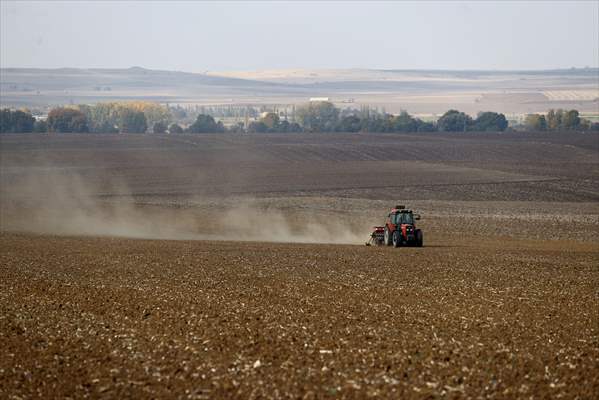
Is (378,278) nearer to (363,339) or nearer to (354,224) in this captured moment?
(363,339)

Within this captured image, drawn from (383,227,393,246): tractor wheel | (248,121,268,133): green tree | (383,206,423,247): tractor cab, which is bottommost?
(248,121,268,133): green tree

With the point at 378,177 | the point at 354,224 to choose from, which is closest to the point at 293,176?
A: the point at 378,177

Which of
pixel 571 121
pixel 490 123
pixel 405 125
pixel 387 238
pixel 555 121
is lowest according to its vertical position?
pixel 387 238

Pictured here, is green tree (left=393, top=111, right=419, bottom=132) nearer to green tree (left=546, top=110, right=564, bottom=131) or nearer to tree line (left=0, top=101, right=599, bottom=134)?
tree line (left=0, top=101, right=599, bottom=134)

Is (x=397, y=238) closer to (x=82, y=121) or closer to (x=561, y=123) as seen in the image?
(x=82, y=121)

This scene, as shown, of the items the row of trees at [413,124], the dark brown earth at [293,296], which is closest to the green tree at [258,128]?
the row of trees at [413,124]

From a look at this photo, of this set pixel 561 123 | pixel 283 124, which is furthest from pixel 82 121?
pixel 561 123

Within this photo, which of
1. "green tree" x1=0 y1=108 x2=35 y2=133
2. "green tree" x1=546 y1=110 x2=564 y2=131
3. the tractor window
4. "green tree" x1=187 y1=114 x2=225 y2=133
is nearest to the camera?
the tractor window

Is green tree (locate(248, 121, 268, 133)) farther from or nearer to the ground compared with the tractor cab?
nearer to the ground

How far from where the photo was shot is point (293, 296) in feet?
66.4

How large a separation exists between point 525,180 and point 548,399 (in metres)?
58.1

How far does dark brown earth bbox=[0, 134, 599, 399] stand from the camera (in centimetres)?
1320

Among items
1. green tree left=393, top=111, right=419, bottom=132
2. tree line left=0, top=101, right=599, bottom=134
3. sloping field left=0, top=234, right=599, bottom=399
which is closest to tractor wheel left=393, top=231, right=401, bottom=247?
sloping field left=0, top=234, right=599, bottom=399

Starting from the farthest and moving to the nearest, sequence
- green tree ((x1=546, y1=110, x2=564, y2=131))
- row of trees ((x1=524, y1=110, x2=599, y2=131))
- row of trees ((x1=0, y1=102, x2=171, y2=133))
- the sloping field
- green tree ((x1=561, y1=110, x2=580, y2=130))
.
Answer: green tree ((x1=546, y1=110, x2=564, y2=131)) → green tree ((x1=561, y1=110, x2=580, y2=130)) → row of trees ((x1=524, y1=110, x2=599, y2=131)) → row of trees ((x1=0, y1=102, x2=171, y2=133)) → the sloping field
